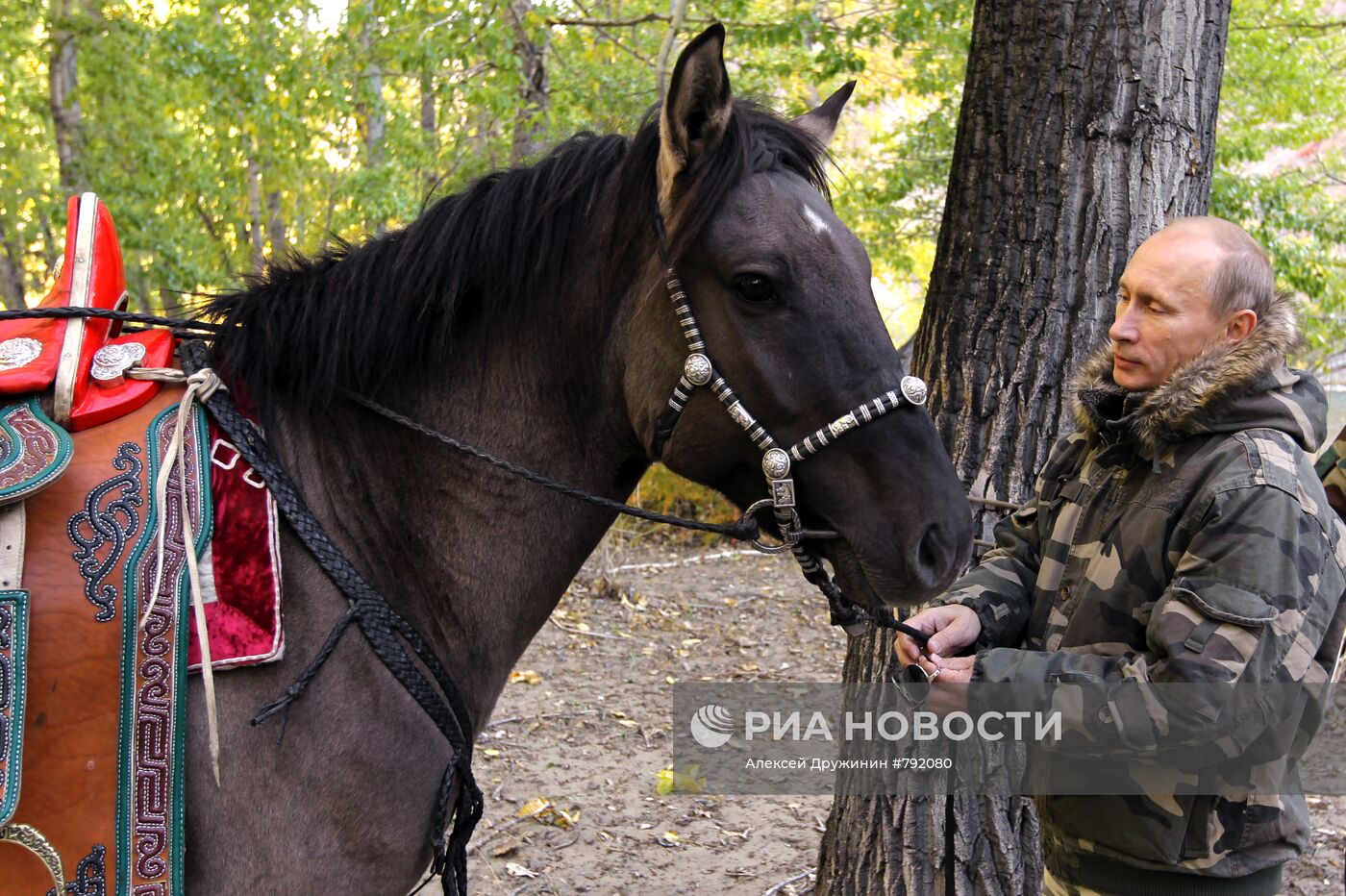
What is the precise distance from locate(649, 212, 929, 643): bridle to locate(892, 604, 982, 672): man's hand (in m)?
0.31

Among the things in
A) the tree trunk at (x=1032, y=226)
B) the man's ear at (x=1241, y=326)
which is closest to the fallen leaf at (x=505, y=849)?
the tree trunk at (x=1032, y=226)

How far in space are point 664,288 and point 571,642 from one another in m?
5.62

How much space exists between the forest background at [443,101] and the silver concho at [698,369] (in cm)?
583

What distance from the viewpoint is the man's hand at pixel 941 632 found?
202 centimetres

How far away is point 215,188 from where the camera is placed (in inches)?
470

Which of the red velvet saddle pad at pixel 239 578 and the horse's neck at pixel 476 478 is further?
the horse's neck at pixel 476 478

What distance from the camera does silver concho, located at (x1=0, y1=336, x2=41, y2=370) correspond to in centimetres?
188

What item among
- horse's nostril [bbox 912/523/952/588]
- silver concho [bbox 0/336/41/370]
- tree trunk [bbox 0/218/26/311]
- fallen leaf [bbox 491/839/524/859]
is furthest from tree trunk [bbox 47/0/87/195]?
horse's nostril [bbox 912/523/952/588]

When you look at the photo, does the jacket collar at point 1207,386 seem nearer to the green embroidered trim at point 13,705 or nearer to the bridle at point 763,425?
the bridle at point 763,425

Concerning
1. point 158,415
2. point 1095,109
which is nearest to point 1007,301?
point 1095,109

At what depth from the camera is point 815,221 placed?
74.8 inches

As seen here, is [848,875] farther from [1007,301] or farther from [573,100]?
[573,100]

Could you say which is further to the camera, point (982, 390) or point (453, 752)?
point (982, 390)

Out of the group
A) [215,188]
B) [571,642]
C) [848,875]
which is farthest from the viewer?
[215,188]
